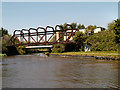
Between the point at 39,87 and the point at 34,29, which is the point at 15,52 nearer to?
the point at 34,29

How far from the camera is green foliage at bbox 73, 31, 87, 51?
6844 cm

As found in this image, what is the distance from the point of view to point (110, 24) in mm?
66000

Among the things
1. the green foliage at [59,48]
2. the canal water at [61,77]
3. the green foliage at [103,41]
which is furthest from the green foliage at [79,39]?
the canal water at [61,77]

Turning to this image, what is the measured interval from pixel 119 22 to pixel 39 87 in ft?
124

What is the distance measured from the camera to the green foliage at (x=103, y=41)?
57334mm

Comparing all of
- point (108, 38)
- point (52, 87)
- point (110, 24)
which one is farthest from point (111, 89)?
point (110, 24)

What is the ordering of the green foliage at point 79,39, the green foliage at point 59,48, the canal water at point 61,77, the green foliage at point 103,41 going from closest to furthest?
the canal water at point 61,77, the green foliage at point 103,41, the green foliage at point 79,39, the green foliage at point 59,48

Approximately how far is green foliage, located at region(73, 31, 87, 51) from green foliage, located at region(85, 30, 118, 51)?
2523mm

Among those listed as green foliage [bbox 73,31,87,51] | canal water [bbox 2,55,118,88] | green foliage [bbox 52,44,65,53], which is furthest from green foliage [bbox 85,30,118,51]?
canal water [bbox 2,55,118,88]

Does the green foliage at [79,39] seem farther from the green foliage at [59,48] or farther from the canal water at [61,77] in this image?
the canal water at [61,77]

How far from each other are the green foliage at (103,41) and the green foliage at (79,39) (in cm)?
252

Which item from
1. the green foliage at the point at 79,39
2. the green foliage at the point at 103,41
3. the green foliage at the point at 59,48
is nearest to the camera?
the green foliage at the point at 103,41

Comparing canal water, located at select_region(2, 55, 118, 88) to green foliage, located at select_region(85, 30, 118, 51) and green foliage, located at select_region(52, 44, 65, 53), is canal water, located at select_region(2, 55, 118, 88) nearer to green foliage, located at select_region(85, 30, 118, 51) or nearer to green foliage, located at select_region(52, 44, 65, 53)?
green foliage, located at select_region(85, 30, 118, 51)

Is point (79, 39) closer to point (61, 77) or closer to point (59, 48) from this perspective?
point (59, 48)
